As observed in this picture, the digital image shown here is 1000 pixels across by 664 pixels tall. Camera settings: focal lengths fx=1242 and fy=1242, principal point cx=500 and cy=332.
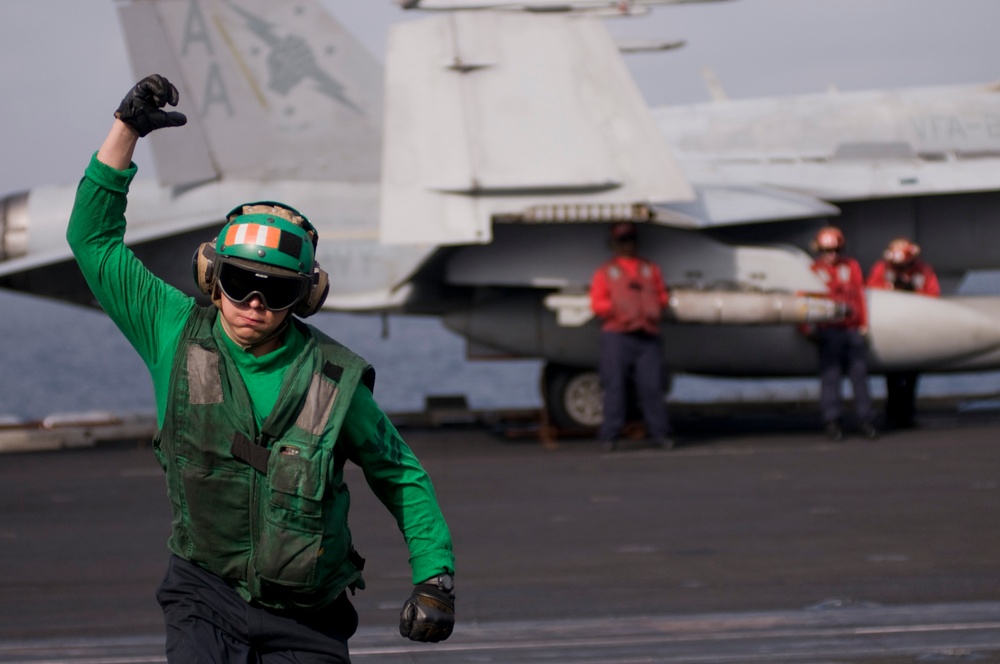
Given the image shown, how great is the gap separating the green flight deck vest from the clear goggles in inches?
5.8

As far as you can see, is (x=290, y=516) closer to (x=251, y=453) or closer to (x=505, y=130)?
(x=251, y=453)

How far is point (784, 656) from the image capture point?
16.7ft

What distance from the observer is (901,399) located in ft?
42.6

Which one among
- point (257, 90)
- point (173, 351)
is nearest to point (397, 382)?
point (257, 90)

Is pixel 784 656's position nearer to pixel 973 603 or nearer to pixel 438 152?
pixel 973 603

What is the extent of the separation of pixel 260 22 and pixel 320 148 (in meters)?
1.48

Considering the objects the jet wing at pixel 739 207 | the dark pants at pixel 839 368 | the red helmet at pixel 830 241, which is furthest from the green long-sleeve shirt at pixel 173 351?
the red helmet at pixel 830 241

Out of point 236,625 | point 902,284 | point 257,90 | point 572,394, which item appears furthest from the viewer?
point 257,90

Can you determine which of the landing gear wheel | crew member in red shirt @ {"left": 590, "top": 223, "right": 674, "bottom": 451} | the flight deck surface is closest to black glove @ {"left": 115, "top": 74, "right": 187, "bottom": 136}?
the flight deck surface

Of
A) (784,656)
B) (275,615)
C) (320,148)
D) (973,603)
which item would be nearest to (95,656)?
(275,615)

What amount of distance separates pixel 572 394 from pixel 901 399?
11.3ft

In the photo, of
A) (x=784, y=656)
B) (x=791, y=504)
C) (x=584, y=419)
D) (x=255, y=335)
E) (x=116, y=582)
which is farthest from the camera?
(x=584, y=419)

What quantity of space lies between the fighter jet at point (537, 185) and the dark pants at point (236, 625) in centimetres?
847

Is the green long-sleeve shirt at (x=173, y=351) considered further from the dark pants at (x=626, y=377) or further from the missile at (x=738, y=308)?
the missile at (x=738, y=308)
